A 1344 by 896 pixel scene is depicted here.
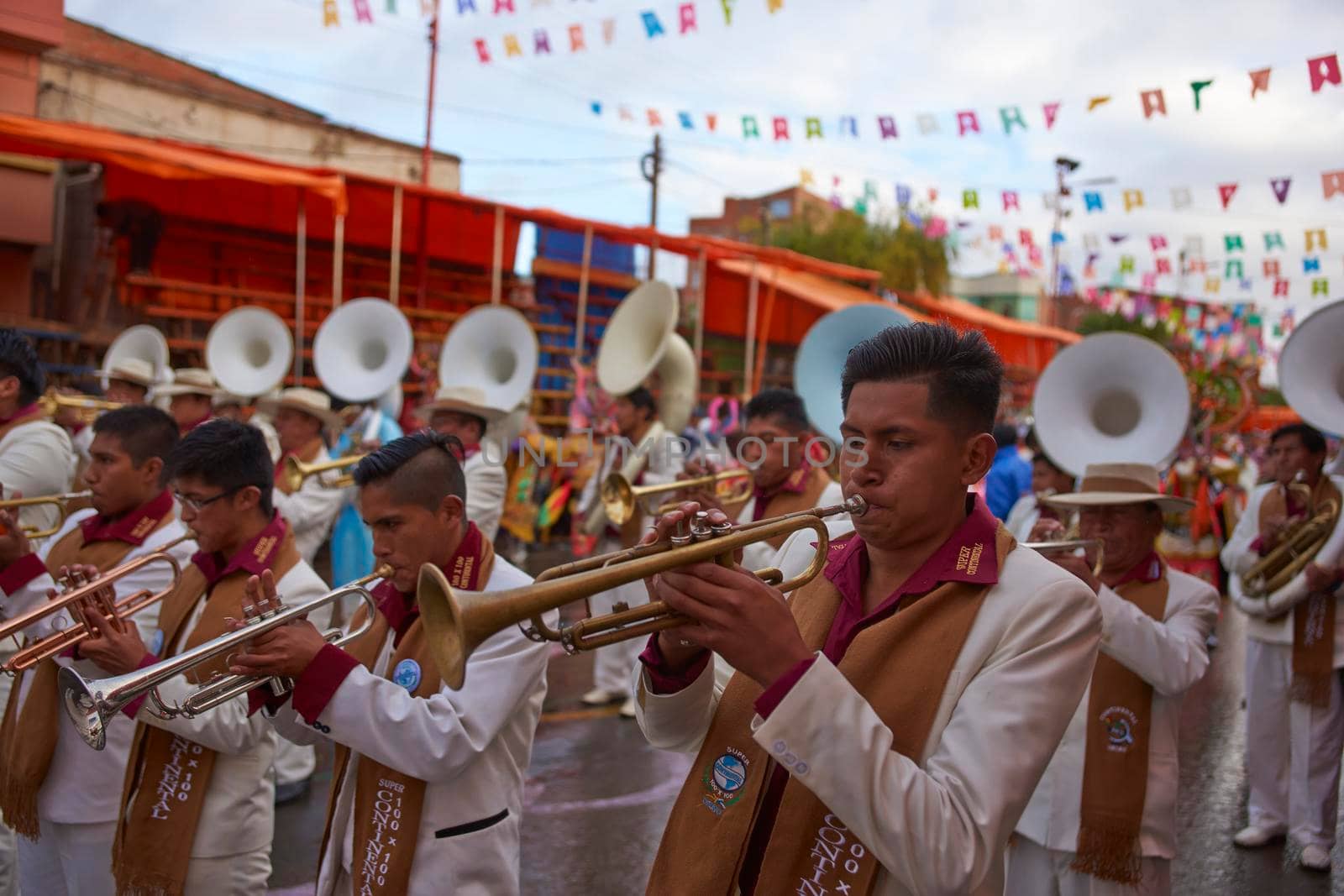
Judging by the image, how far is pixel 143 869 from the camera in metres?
2.93

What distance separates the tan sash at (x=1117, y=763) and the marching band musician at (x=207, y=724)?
2.60 m

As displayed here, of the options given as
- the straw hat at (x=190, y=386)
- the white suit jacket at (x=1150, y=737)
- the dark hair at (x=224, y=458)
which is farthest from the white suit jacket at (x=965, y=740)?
the straw hat at (x=190, y=386)

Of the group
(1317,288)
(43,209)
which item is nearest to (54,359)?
(43,209)

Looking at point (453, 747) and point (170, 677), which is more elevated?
point (170, 677)

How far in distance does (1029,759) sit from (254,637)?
1.74 metres

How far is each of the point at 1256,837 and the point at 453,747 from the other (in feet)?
14.6

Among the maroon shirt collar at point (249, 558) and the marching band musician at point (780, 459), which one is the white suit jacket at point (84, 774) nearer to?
the maroon shirt collar at point (249, 558)

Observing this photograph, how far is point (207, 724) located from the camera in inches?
114

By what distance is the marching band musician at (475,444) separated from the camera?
6.59m

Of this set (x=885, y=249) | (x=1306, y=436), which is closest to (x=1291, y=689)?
(x=1306, y=436)

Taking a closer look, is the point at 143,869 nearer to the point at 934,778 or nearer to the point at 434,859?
the point at 434,859

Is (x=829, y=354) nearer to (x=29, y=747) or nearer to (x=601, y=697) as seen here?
(x=601, y=697)

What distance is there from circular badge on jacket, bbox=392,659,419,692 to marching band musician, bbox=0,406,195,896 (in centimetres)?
112

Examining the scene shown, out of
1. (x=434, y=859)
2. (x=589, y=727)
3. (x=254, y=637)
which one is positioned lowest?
(x=589, y=727)
